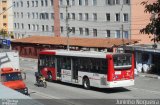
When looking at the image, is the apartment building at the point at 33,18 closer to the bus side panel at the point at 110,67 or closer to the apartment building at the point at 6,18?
the apartment building at the point at 6,18

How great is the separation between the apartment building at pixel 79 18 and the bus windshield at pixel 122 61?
1348 inches

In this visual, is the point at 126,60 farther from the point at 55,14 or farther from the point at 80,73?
the point at 55,14

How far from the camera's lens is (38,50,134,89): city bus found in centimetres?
2823

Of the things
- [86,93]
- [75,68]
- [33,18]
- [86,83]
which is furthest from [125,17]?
[86,93]

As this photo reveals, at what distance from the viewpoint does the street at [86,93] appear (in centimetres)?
2575

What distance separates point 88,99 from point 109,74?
2927 mm

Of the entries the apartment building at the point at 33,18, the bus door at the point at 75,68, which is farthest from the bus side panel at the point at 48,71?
the apartment building at the point at 33,18

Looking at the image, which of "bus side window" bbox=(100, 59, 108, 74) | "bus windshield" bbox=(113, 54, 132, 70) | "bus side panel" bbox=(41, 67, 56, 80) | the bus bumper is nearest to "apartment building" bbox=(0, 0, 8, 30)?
"bus side panel" bbox=(41, 67, 56, 80)

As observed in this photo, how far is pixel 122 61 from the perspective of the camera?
2853 centimetres

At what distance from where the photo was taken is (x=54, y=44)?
194 feet

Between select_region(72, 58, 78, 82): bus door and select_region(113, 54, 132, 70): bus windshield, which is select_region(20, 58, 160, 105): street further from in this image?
select_region(113, 54, 132, 70): bus windshield

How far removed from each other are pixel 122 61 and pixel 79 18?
4592cm

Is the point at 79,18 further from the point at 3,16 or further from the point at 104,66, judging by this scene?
the point at 104,66

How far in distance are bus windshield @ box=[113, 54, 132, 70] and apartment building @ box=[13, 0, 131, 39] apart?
1348 inches
